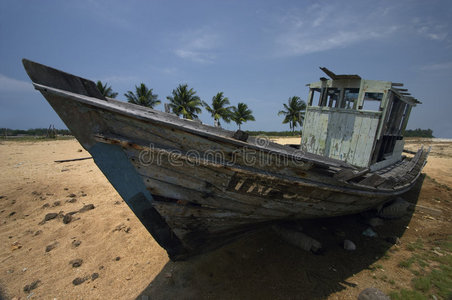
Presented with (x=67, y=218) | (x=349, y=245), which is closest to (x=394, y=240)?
(x=349, y=245)

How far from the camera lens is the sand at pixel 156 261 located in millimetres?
2928

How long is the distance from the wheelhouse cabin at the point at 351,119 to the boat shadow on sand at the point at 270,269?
224 cm

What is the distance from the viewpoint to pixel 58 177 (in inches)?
308

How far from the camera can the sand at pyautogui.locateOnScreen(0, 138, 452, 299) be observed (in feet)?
9.61

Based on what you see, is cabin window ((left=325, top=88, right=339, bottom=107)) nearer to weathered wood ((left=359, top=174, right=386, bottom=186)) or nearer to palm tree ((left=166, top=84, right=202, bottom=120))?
weathered wood ((left=359, top=174, right=386, bottom=186))

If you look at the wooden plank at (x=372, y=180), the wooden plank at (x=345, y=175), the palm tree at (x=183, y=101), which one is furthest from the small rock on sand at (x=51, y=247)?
the palm tree at (x=183, y=101)

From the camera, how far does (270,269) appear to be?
331 centimetres

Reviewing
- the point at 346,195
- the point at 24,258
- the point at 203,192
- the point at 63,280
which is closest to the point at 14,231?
the point at 24,258

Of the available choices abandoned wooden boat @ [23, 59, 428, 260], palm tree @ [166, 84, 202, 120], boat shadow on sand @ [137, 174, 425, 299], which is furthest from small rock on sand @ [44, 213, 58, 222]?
palm tree @ [166, 84, 202, 120]

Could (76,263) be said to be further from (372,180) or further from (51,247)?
(372,180)

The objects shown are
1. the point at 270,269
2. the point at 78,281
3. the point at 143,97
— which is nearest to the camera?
the point at 78,281

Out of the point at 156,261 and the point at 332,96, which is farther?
the point at 332,96

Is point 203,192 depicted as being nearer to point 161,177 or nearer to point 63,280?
point 161,177

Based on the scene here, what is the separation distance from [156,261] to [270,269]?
2.24 m
